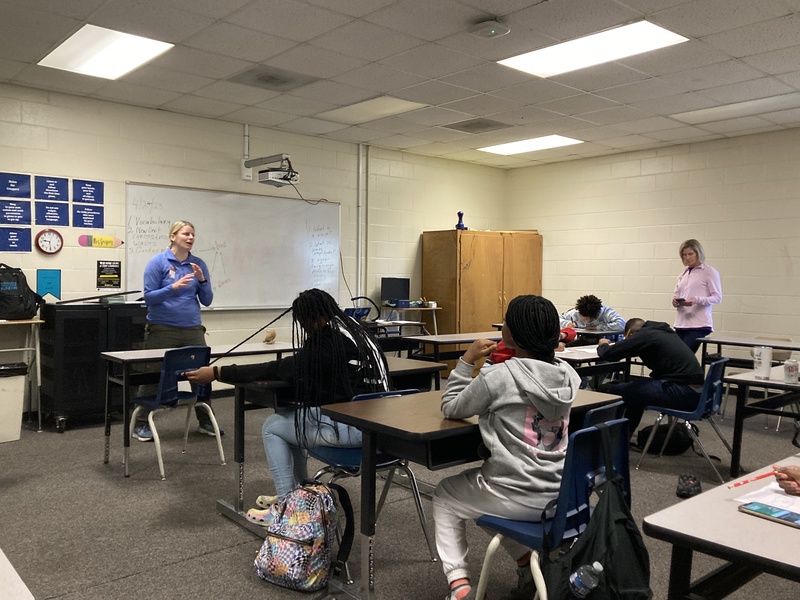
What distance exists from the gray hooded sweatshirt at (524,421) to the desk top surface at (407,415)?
14cm

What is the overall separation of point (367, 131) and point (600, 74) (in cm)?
268

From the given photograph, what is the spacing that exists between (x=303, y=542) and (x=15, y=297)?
356cm

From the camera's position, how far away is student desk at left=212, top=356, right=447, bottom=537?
2967 millimetres

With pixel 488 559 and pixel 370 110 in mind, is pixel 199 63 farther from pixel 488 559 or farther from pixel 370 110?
pixel 488 559

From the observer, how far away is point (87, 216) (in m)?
5.61

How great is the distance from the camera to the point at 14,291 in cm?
495

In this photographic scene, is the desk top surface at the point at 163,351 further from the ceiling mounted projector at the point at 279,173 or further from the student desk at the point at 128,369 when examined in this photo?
the ceiling mounted projector at the point at 279,173

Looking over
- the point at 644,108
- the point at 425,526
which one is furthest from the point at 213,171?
the point at 425,526

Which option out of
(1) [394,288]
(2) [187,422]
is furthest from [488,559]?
(1) [394,288]

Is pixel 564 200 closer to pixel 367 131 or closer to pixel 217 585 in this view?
pixel 367 131

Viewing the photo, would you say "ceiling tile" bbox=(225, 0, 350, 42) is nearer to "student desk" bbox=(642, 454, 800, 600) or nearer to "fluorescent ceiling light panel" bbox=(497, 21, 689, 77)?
"fluorescent ceiling light panel" bbox=(497, 21, 689, 77)

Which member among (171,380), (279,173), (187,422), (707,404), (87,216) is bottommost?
(187,422)

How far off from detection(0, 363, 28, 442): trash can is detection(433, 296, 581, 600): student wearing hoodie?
11.6 feet

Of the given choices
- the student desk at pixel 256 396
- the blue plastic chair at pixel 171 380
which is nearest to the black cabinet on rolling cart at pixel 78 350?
the blue plastic chair at pixel 171 380
